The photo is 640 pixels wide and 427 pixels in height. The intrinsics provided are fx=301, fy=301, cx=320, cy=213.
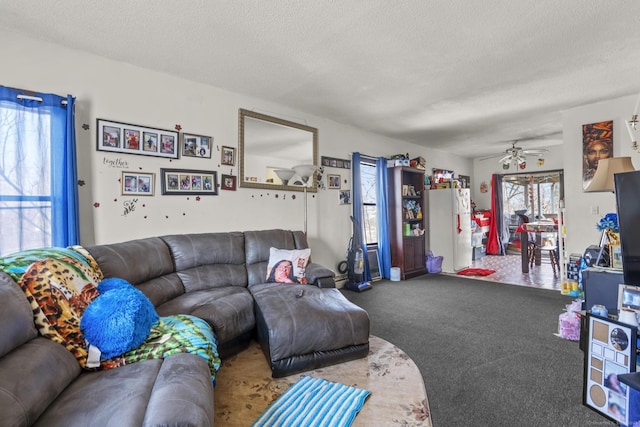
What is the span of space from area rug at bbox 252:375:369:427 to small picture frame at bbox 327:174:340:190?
3.11 m

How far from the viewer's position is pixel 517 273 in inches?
211

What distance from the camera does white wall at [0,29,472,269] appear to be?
7.84 feet

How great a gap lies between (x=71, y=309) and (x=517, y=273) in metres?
6.17

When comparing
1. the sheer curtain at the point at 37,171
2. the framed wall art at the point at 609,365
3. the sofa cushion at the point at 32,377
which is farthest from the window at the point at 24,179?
the framed wall art at the point at 609,365

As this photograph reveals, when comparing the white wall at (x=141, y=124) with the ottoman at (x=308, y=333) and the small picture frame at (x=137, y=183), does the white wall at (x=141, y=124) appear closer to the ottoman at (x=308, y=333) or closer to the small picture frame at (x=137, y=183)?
the small picture frame at (x=137, y=183)

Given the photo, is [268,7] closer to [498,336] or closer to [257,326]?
[257,326]

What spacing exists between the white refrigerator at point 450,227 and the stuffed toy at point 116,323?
17.5 ft

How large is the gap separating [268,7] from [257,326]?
222 cm

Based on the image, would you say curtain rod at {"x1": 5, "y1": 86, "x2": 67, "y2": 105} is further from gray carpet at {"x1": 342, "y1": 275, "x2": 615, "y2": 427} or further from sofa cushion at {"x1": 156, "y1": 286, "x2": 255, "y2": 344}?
gray carpet at {"x1": 342, "y1": 275, "x2": 615, "y2": 427}

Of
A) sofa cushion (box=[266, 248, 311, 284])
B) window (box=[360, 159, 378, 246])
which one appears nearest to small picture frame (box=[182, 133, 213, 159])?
sofa cushion (box=[266, 248, 311, 284])

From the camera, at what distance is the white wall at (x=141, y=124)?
7.84ft

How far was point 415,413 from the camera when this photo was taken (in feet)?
4.75

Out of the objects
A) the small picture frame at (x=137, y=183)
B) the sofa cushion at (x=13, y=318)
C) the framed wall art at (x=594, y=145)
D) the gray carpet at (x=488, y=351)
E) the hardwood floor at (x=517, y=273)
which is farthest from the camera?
the hardwood floor at (x=517, y=273)

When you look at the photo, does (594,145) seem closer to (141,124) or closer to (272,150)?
(272,150)
